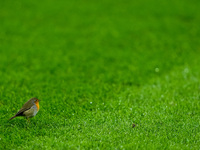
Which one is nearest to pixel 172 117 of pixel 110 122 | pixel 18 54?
pixel 110 122

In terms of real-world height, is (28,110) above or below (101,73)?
above

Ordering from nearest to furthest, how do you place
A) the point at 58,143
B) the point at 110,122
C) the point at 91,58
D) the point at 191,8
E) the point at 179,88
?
the point at 58,143, the point at 110,122, the point at 179,88, the point at 91,58, the point at 191,8

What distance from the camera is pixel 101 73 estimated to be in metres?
9.98

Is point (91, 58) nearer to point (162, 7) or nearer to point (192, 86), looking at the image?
point (192, 86)

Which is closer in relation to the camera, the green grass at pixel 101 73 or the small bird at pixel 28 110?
the green grass at pixel 101 73

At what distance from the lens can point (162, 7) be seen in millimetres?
17188

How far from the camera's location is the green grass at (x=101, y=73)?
19.7 feet

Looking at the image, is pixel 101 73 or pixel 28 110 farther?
pixel 101 73

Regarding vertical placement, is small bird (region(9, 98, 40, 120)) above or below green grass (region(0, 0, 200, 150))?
above

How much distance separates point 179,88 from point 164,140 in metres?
3.07

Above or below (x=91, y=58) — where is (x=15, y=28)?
above

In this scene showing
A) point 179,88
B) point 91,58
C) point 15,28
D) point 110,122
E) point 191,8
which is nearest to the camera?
point 110,122

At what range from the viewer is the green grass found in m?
5.99

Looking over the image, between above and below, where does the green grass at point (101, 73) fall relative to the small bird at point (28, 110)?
below
